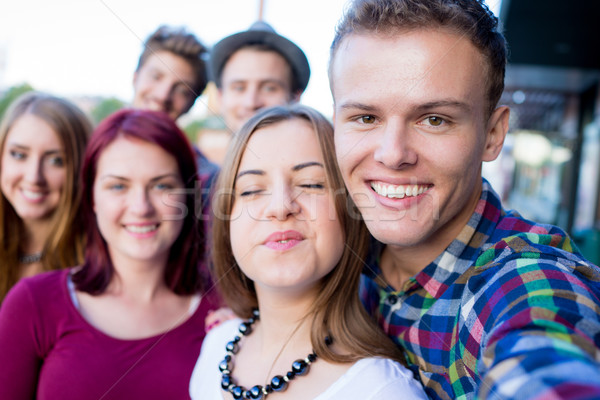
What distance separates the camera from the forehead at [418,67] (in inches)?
59.3

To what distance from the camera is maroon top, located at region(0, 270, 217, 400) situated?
208 centimetres

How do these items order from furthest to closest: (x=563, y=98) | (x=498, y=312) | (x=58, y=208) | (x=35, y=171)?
1. (x=563, y=98)
2. (x=58, y=208)
3. (x=35, y=171)
4. (x=498, y=312)

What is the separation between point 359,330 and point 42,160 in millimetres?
2309

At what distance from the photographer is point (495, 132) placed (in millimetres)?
1764

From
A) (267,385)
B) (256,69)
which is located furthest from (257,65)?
(267,385)

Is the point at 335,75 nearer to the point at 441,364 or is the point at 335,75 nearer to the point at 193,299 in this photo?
the point at 441,364

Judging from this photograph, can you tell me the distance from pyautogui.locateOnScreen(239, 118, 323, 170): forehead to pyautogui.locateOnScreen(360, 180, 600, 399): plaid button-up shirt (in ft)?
1.81

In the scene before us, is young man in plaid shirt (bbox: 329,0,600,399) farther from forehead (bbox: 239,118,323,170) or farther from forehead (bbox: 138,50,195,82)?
forehead (bbox: 138,50,195,82)

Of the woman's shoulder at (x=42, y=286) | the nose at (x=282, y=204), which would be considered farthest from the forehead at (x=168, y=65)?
the nose at (x=282, y=204)

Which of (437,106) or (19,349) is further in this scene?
(19,349)

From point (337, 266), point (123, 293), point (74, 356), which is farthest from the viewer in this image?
point (123, 293)

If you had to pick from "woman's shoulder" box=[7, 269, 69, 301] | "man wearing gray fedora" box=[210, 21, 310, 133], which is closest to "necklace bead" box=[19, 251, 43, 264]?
"woman's shoulder" box=[7, 269, 69, 301]

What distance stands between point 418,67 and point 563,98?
10.3m

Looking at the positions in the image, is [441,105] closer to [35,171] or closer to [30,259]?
[35,171]
